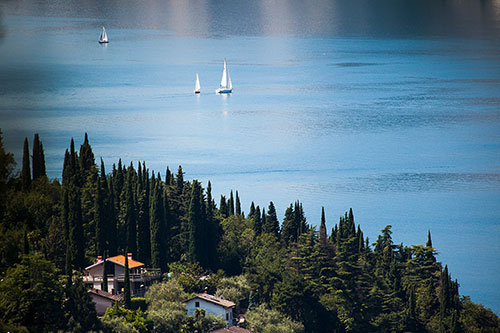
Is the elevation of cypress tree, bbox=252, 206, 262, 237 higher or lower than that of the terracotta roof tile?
higher

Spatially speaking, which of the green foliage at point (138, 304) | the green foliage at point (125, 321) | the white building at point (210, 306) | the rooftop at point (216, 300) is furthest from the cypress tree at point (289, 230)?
the green foliage at point (125, 321)

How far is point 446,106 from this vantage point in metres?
142

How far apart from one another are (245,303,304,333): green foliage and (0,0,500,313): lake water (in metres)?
23.4

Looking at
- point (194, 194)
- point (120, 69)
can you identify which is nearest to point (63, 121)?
point (120, 69)

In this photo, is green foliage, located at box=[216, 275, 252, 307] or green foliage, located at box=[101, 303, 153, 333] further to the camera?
green foliage, located at box=[216, 275, 252, 307]

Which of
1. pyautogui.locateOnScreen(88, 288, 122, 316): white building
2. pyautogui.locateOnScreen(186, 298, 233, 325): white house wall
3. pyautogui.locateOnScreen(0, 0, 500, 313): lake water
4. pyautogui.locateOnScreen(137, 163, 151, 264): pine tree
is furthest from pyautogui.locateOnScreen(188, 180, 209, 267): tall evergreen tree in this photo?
pyautogui.locateOnScreen(0, 0, 500, 313): lake water

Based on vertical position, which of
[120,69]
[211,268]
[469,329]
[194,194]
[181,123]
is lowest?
[469,329]

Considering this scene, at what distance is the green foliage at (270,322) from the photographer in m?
45.8

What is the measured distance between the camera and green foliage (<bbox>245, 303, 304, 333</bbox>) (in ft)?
150

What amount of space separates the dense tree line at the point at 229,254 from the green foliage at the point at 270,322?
3.0 inches

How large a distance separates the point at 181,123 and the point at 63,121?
607 inches

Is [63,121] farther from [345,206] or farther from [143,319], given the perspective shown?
[143,319]

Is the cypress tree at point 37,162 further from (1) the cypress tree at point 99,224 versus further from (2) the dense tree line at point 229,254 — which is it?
(1) the cypress tree at point 99,224

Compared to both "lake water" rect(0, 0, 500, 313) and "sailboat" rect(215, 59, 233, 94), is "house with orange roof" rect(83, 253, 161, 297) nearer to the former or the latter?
"lake water" rect(0, 0, 500, 313)
